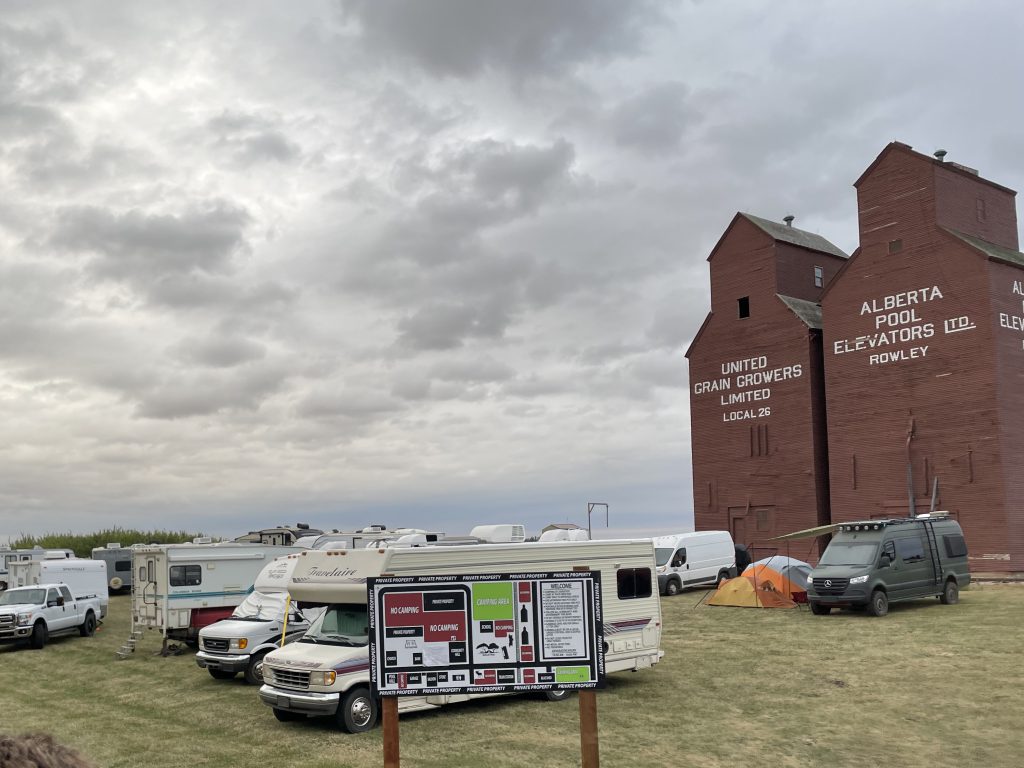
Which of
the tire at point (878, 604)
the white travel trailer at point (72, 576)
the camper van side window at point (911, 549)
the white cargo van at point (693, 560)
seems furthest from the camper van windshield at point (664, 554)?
the white travel trailer at point (72, 576)

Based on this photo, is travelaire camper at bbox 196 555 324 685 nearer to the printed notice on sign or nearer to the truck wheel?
the truck wheel

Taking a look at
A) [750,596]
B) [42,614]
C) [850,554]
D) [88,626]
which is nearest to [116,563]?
[88,626]

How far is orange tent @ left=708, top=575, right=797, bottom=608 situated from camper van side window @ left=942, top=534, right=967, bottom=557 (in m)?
5.06

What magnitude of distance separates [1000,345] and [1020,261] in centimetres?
492

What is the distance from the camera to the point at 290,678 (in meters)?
15.4

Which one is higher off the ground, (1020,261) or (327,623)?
(1020,261)

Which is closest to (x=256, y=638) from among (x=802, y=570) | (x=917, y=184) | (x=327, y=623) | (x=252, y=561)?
(x=327, y=623)

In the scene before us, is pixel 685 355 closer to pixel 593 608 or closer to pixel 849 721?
pixel 849 721

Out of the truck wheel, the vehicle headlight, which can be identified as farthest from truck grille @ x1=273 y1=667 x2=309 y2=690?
the truck wheel

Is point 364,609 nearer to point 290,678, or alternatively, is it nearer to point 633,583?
point 290,678

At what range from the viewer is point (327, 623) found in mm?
16469

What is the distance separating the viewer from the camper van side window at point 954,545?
29.6 metres

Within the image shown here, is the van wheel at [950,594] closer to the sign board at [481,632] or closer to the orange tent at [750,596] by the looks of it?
the orange tent at [750,596]

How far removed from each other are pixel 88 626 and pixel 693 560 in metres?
22.2
